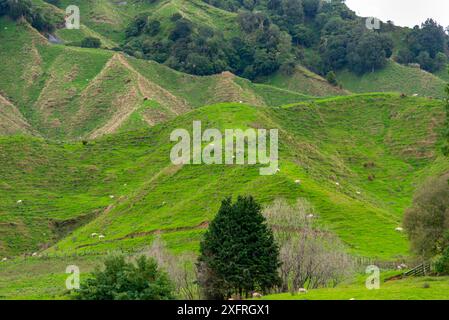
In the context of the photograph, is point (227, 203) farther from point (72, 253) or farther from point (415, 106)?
point (415, 106)

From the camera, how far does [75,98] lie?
654ft

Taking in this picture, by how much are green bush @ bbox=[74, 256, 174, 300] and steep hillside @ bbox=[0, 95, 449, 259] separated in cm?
3937

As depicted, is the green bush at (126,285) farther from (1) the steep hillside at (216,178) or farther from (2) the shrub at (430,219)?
(1) the steep hillside at (216,178)

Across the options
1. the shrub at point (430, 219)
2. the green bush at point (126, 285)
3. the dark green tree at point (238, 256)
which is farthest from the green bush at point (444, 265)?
the green bush at point (126, 285)

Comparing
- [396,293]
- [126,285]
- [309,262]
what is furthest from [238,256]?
[396,293]

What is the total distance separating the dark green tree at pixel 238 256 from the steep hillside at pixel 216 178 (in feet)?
89.3

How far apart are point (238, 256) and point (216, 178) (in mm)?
55382

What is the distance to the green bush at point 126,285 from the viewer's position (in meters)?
59.4

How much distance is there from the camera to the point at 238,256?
72.0 metres

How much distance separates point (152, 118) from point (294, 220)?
89.5m

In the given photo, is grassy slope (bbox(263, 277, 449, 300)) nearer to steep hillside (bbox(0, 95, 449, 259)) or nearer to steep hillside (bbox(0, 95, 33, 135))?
steep hillside (bbox(0, 95, 449, 259))

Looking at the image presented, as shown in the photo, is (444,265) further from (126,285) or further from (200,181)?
(200,181)
